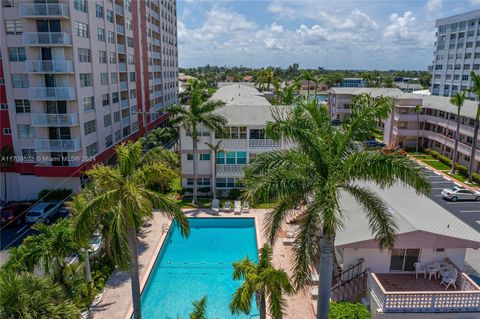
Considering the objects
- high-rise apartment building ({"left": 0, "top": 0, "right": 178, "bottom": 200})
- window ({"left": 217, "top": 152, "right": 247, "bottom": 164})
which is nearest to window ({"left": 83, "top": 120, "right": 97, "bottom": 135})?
high-rise apartment building ({"left": 0, "top": 0, "right": 178, "bottom": 200})

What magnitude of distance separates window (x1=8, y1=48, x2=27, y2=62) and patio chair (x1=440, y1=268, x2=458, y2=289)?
38155 mm

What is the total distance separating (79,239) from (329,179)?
895 cm

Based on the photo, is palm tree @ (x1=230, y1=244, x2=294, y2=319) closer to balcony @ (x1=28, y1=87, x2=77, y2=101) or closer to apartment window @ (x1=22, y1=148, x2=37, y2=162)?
balcony @ (x1=28, y1=87, x2=77, y2=101)

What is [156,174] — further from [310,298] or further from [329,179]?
[310,298]

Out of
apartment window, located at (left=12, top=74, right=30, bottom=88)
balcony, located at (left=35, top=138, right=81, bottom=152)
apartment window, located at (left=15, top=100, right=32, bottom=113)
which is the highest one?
apartment window, located at (left=12, top=74, right=30, bottom=88)

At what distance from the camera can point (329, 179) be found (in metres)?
11.8

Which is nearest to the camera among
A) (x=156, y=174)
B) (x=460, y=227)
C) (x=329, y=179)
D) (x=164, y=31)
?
(x=329, y=179)

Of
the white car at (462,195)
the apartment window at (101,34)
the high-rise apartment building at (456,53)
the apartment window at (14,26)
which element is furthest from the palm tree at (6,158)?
the high-rise apartment building at (456,53)

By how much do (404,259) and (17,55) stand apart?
121ft

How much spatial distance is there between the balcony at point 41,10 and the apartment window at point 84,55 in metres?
4.08

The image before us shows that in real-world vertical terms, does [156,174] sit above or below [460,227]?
above

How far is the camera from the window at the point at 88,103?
3684 cm

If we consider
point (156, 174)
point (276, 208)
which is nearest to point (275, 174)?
point (276, 208)

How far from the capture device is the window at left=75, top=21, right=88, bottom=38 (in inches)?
1398
